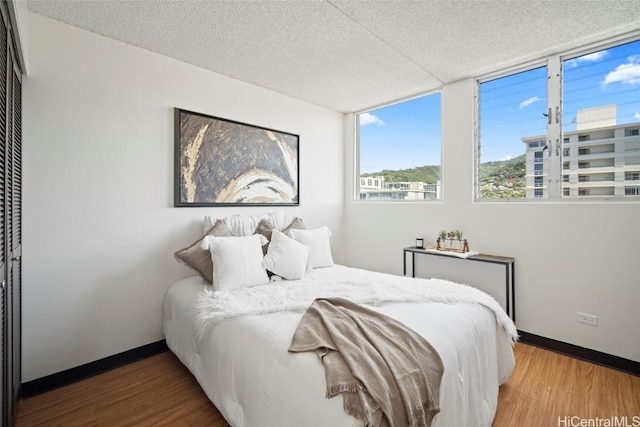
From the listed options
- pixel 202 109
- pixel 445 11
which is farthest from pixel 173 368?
pixel 445 11

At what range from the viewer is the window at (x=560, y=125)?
2.41 m

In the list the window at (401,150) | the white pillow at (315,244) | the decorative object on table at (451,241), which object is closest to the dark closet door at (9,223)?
the white pillow at (315,244)

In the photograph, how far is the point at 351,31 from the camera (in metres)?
2.31

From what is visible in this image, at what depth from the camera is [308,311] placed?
172 centimetres

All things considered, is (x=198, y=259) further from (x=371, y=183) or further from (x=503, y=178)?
(x=503, y=178)

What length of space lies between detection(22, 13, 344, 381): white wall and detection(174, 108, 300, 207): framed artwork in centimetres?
11

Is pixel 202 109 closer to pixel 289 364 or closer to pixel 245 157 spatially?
pixel 245 157

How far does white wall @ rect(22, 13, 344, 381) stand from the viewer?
2.09 m

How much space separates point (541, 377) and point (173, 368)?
2797mm

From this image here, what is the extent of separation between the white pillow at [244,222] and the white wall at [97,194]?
128 mm

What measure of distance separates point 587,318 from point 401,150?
8.18ft

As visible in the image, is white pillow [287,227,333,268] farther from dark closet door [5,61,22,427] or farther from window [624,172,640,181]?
window [624,172,640,181]

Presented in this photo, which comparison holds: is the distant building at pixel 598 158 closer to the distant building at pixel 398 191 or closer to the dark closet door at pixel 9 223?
the distant building at pixel 398 191

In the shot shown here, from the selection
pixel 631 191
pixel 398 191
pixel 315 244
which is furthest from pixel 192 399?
pixel 631 191
